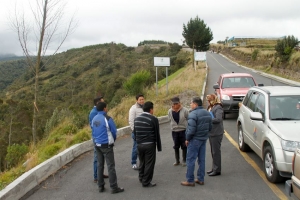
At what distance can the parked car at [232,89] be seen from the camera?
41.0ft

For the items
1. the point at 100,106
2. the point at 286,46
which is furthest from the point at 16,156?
the point at 286,46

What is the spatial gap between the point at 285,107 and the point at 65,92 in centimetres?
6497

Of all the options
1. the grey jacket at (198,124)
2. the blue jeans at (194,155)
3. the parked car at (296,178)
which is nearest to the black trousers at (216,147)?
the blue jeans at (194,155)

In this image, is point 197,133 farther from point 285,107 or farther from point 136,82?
point 136,82

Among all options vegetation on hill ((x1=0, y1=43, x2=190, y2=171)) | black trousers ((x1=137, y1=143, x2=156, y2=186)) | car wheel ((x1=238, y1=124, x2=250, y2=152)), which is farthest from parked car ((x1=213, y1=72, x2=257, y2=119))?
black trousers ((x1=137, y1=143, x2=156, y2=186))

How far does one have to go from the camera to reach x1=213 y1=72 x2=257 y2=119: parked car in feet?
41.0

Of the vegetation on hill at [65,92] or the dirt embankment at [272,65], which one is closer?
the vegetation on hill at [65,92]

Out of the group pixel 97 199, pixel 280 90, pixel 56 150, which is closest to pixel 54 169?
pixel 56 150

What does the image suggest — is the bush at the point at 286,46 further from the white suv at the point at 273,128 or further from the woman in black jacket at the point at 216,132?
the woman in black jacket at the point at 216,132

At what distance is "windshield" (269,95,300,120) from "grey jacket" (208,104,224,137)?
1022 mm

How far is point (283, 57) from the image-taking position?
3400cm

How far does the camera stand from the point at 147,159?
5.85 m

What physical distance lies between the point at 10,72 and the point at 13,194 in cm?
11119

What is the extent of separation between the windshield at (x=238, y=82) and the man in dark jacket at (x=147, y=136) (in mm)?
8825
